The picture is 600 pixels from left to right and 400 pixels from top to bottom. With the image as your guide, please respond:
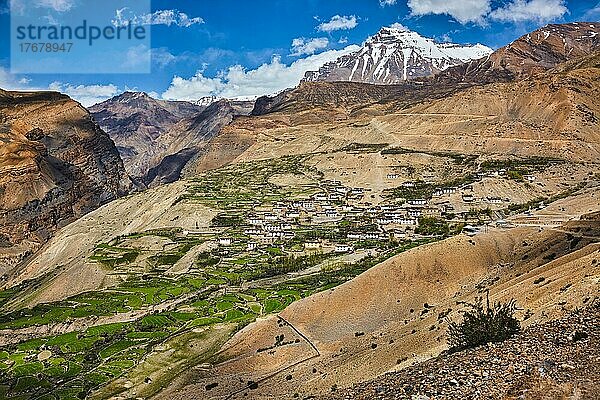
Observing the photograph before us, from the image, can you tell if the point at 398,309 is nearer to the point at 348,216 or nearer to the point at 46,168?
the point at 348,216

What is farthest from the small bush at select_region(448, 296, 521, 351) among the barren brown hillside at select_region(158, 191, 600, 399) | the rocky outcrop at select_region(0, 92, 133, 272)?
the rocky outcrop at select_region(0, 92, 133, 272)

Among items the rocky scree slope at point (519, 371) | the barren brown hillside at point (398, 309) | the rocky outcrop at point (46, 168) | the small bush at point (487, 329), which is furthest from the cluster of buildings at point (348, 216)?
the rocky outcrop at point (46, 168)

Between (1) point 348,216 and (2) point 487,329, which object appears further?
(1) point 348,216

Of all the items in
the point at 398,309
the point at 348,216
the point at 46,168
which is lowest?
the point at 398,309

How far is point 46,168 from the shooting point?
15150cm

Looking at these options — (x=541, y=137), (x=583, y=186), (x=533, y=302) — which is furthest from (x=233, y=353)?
(x=541, y=137)

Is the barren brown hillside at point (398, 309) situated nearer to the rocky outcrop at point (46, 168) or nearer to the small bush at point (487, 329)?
the small bush at point (487, 329)

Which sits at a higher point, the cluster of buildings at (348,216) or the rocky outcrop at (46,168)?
the rocky outcrop at (46,168)

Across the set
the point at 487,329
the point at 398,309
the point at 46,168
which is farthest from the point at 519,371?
the point at 46,168

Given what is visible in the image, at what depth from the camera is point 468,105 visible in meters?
162

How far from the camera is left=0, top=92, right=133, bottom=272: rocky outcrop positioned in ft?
445

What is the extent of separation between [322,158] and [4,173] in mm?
78575

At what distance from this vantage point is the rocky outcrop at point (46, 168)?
135500 mm

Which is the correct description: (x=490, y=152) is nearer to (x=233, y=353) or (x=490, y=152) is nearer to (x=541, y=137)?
(x=541, y=137)
